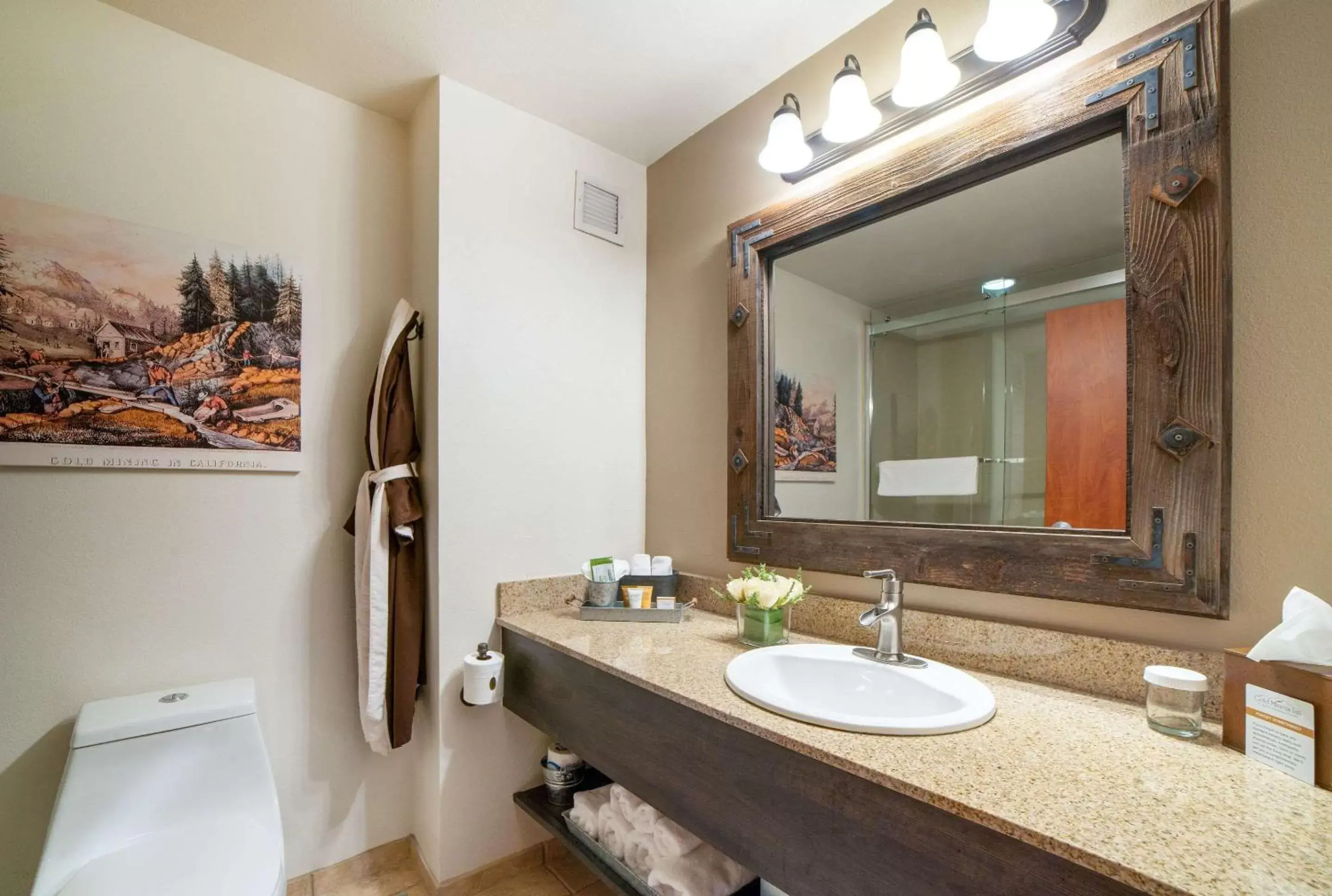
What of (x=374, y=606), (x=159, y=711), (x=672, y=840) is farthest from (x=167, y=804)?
(x=672, y=840)

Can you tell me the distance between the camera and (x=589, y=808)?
4.99 ft

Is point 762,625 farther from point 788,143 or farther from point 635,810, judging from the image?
point 788,143

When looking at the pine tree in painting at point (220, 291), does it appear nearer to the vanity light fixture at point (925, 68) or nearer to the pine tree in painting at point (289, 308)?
the pine tree in painting at point (289, 308)

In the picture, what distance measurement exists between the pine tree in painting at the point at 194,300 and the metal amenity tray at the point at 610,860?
1.64 metres

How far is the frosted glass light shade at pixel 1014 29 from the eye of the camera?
1.11 metres

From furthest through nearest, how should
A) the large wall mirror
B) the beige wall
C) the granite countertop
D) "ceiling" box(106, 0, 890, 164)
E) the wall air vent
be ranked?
the wall air vent → "ceiling" box(106, 0, 890, 164) → the large wall mirror → the beige wall → the granite countertop

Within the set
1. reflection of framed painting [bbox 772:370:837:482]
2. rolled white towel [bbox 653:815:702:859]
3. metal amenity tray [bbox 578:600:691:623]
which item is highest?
reflection of framed painting [bbox 772:370:837:482]

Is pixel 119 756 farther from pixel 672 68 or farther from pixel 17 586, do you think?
pixel 672 68

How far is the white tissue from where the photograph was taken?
0.76 metres

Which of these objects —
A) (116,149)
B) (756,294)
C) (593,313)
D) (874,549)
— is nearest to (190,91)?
(116,149)

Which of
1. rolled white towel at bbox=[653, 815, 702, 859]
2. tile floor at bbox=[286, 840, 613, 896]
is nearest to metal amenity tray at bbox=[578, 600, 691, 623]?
rolled white towel at bbox=[653, 815, 702, 859]

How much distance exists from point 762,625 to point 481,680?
771 mm

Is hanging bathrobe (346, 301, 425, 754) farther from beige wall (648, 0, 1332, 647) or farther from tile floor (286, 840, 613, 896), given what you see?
beige wall (648, 0, 1332, 647)

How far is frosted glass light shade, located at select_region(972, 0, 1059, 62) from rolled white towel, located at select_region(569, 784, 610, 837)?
193 centimetres
